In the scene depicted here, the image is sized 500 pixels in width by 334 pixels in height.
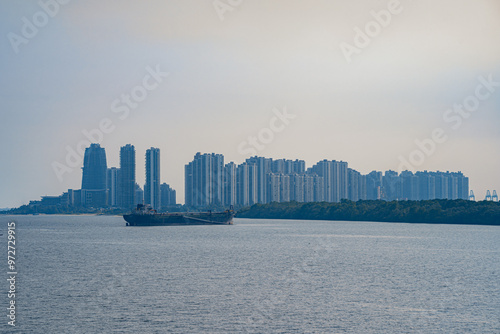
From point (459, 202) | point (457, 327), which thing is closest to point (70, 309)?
point (457, 327)

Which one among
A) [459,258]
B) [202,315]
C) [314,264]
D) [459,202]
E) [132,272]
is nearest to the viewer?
[202,315]

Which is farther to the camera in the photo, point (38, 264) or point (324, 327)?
point (38, 264)

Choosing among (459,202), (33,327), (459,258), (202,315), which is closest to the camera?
(33,327)

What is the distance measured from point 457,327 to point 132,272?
34285mm

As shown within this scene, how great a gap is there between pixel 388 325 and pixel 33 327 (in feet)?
68.4

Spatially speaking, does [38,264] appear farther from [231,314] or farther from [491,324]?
[491,324]

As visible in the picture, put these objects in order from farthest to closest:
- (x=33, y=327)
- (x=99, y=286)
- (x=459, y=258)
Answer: (x=459, y=258) < (x=99, y=286) < (x=33, y=327)

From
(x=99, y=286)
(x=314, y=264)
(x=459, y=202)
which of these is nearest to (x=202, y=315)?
(x=99, y=286)

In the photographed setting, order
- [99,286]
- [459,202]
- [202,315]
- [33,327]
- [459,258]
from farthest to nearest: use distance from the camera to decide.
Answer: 1. [459,202]
2. [459,258]
3. [99,286]
4. [202,315]
5. [33,327]

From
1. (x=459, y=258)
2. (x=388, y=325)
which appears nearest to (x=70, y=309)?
(x=388, y=325)

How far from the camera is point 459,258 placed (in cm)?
7900

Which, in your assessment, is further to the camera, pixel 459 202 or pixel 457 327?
pixel 459 202

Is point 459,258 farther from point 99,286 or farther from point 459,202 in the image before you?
point 459,202

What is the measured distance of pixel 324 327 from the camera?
36969 mm
